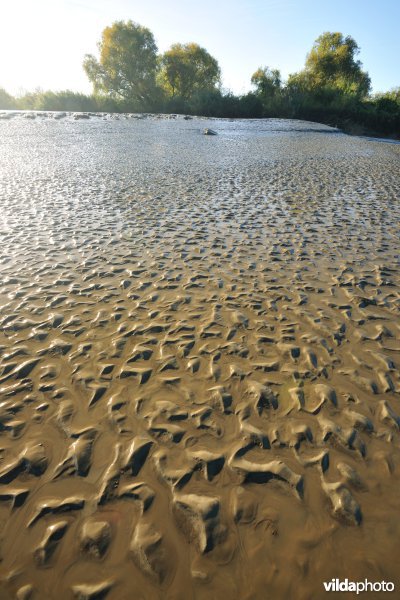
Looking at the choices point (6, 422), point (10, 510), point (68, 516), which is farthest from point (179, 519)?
point (6, 422)

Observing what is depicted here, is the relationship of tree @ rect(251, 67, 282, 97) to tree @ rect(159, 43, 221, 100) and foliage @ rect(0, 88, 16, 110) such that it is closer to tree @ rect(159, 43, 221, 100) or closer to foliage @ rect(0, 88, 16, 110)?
tree @ rect(159, 43, 221, 100)

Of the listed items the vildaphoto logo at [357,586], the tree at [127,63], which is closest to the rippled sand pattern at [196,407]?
the vildaphoto logo at [357,586]

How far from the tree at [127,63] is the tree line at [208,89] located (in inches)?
4.8

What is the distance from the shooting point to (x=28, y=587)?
164cm

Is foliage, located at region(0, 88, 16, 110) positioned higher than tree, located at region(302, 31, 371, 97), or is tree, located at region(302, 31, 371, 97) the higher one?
tree, located at region(302, 31, 371, 97)

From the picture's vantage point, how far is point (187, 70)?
52.3 meters

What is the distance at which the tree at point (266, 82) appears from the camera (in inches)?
1692

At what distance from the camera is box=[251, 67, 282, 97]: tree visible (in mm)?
42969

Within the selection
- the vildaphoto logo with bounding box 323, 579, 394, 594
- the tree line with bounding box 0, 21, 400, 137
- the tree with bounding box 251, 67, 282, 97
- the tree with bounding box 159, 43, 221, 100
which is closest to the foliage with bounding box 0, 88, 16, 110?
the tree line with bounding box 0, 21, 400, 137

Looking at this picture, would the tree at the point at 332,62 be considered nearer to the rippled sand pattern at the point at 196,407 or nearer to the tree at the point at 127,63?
the tree at the point at 127,63

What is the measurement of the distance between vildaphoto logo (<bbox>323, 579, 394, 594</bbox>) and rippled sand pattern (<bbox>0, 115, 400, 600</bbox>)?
0.08 ft

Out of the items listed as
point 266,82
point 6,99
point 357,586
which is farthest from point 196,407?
point 6,99

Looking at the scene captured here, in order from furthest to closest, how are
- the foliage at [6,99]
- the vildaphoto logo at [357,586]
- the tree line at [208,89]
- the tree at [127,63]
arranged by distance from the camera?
the foliage at [6,99] < the tree at [127,63] < the tree line at [208,89] < the vildaphoto logo at [357,586]

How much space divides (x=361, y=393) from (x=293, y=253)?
108 inches
